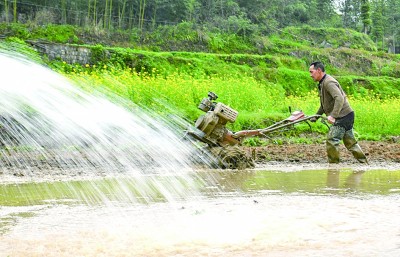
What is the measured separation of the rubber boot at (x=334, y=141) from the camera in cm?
924

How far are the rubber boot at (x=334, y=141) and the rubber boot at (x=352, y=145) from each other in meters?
0.14

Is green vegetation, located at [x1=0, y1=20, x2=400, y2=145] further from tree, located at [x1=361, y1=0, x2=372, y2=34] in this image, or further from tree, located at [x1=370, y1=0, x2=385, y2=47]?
tree, located at [x1=370, y1=0, x2=385, y2=47]

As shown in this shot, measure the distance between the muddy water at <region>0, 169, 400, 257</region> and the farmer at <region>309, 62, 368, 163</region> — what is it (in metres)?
2.16

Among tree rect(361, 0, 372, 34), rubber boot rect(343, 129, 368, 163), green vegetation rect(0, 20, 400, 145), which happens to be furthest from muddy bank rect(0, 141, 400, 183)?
tree rect(361, 0, 372, 34)

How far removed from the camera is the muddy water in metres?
3.81

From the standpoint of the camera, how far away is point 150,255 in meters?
3.64

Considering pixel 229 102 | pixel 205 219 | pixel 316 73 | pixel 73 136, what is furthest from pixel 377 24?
pixel 205 219

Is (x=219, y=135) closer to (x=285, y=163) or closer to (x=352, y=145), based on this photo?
(x=285, y=163)

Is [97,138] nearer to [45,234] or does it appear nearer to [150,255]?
[45,234]

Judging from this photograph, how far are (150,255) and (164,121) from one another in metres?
7.84

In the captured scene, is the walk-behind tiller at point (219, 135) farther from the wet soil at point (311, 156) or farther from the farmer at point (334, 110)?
the farmer at point (334, 110)

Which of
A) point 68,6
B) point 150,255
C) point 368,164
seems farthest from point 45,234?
point 68,6

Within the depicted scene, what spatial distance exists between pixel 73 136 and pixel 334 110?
14.0ft

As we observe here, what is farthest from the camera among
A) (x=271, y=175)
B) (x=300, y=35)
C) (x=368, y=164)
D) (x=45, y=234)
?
(x=300, y=35)
